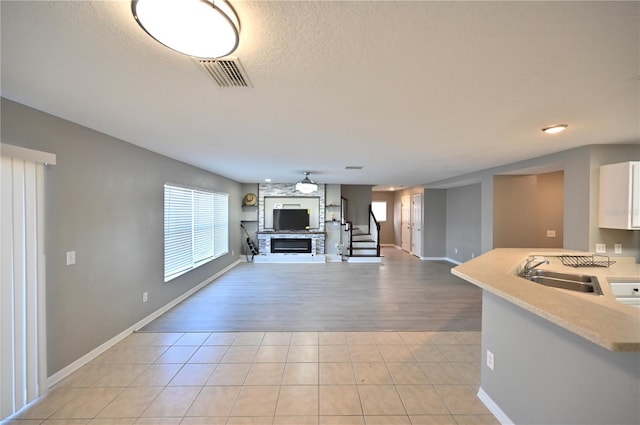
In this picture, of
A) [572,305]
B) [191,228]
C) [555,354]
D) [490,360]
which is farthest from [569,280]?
[191,228]

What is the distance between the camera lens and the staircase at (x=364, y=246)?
7.77 meters

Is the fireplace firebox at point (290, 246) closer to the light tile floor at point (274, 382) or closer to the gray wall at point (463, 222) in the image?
the gray wall at point (463, 222)

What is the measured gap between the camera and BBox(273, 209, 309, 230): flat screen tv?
7.95 metres

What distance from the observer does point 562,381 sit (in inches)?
55.9

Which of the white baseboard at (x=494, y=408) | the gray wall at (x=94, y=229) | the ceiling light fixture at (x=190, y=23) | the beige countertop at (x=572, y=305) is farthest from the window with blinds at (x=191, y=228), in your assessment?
the white baseboard at (x=494, y=408)

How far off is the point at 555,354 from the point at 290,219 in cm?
691

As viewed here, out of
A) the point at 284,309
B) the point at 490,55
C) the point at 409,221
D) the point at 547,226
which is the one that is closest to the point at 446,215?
the point at 409,221

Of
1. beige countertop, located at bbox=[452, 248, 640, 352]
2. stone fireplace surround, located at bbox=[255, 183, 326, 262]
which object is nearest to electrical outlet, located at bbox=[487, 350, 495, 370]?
beige countertop, located at bbox=[452, 248, 640, 352]

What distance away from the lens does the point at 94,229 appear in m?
2.71

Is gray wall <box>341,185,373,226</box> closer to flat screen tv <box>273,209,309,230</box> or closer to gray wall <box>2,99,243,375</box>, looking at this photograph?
flat screen tv <box>273,209,309,230</box>

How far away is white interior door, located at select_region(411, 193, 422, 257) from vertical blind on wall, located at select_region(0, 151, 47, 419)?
330 inches

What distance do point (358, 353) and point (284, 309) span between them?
1.56 m

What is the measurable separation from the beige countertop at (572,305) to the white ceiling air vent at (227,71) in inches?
81.7

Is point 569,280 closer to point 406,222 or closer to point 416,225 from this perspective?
point 416,225
